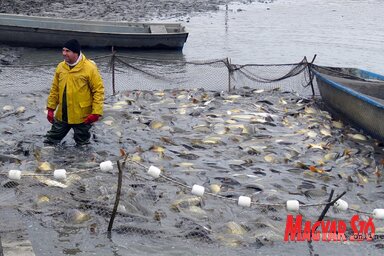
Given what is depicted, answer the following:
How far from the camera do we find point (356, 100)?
11820mm

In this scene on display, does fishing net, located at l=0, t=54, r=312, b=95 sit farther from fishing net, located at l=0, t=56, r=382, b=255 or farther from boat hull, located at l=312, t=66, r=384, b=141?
boat hull, located at l=312, t=66, r=384, b=141

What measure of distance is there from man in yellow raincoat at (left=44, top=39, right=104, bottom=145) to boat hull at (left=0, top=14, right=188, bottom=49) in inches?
416

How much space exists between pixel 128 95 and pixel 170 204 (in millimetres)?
6586

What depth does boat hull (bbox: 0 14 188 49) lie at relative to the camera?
1948cm

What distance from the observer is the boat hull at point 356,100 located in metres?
11.3

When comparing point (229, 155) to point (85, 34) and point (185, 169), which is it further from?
point (85, 34)

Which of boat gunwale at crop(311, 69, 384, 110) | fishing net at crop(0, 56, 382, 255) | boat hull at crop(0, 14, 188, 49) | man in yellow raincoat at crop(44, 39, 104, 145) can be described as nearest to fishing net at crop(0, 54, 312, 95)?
fishing net at crop(0, 56, 382, 255)

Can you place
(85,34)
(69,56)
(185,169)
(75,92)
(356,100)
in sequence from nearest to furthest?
(69,56), (75,92), (185,169), (356,100), (85,34)

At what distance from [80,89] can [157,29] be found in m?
12.6

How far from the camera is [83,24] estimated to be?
2114 cm

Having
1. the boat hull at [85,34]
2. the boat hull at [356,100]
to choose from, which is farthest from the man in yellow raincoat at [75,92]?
the boat hull at [85,34]

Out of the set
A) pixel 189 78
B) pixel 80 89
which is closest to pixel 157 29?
pixel 189 78

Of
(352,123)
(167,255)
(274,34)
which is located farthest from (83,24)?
(167,255)

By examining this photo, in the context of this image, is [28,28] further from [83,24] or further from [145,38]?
[145,38]
